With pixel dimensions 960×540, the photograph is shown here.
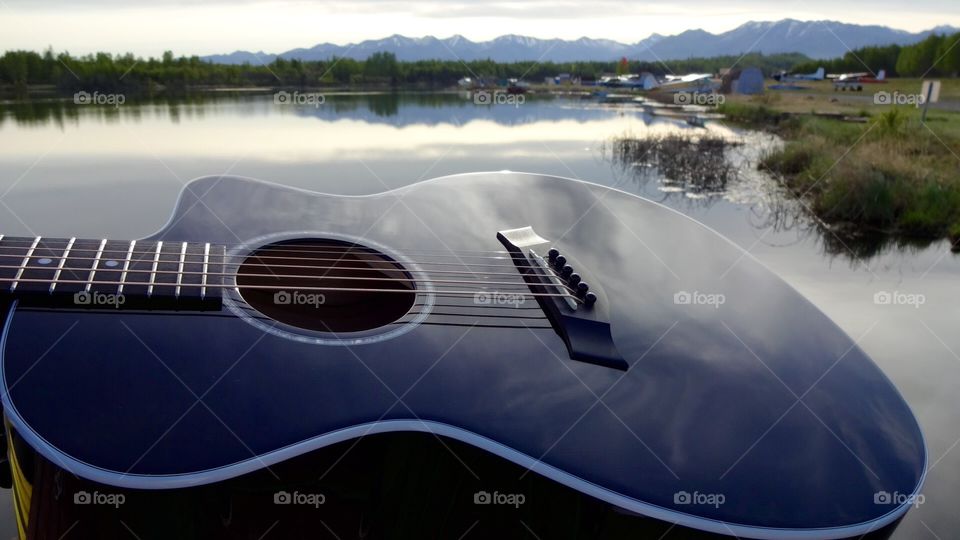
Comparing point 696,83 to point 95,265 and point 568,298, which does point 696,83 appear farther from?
point 95,265

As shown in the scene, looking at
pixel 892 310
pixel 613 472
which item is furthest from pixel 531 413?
pixel 892 310

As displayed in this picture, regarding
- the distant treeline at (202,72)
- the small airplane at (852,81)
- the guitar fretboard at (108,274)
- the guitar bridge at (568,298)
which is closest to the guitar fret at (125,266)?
the guitar fretboard at (108,274)

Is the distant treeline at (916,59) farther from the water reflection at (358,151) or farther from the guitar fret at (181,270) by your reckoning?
the guitar fret at (181,270)

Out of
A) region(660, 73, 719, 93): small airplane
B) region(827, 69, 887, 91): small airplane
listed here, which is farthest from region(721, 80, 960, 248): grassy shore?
region(827, 69, 887, 91): small airplane

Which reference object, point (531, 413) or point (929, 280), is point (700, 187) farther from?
point (531, 413)

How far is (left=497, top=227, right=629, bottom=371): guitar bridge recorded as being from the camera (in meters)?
0.90

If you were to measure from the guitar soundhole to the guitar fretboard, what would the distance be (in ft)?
0.48

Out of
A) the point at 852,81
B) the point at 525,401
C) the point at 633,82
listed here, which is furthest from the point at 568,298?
the point at 852,81

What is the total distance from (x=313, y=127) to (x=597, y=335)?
11.2 ft

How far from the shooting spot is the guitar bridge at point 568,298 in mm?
898

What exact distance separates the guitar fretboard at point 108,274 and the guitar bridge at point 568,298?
492mm

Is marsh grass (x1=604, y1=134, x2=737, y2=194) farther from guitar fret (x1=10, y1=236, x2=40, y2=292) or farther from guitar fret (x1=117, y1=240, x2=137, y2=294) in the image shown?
guitar fret (x1=10, y1=236, x2=40, y2=292)

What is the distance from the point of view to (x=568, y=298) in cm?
100

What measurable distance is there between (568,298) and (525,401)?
256 mm
